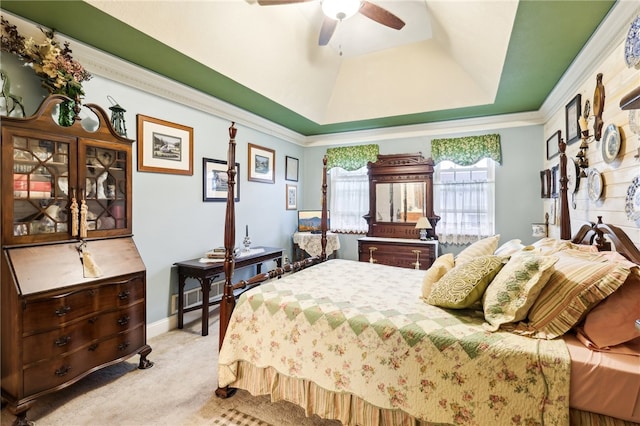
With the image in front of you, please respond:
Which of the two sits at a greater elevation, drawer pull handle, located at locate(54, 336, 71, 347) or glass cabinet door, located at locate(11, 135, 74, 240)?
glass cabinet door, located at locate(11, 135, 74, 240)

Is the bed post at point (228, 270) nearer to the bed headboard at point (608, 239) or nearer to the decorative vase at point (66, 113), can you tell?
the decorative vase at point (66, 113)

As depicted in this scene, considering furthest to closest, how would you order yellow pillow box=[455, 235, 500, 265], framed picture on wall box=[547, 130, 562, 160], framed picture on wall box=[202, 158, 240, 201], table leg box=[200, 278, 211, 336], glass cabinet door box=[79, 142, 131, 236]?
framed picture on wall box=[202, 158, 240, 201] < framed picture on wall box=[547, 130, 562, 160] < table leg box=[200, 278, 211, 336] < glass cabinet door box=[79, 142, 131, 236] < yellow pillow box=[455, 235, 500, 265]

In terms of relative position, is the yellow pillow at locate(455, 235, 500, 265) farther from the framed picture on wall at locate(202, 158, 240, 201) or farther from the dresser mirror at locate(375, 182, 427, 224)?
the framed picture on wall at locate(202, 158, 240, 201)

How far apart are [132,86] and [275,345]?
9.18ft

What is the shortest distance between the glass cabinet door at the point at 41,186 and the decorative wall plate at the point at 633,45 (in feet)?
12.4

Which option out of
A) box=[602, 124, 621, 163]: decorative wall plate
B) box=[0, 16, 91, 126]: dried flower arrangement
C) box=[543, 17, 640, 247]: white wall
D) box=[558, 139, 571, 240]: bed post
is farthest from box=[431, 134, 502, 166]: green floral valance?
box=[0, 16, 91, 126]: dried flower arrangement

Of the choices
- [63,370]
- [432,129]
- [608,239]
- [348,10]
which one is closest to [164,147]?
[63,370]

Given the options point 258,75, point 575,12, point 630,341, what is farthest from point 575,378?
point 258,75

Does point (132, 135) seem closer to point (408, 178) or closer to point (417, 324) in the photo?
point (417, 324)

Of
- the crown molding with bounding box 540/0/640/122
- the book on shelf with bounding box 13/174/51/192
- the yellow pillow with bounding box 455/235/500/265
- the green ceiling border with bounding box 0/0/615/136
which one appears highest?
the green ceiling border with bounding box 0/0/615/136

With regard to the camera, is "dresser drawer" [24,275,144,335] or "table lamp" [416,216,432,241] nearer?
"dresser drawer" [24,275,144,335]

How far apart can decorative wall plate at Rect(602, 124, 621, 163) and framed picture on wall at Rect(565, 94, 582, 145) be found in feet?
2.23

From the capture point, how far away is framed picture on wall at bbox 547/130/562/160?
11.6 ft

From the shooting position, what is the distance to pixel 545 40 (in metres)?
2.44
